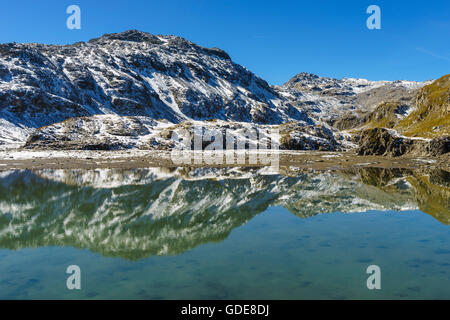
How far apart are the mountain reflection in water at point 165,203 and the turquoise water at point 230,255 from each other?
0.17 meters

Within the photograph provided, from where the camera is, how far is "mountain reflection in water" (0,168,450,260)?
63.4 feet

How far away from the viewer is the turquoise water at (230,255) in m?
12.4

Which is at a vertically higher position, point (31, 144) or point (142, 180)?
point (31, 144)

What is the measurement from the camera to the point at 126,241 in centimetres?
1855

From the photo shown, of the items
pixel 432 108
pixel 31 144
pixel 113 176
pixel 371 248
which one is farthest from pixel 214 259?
pixel 432 108

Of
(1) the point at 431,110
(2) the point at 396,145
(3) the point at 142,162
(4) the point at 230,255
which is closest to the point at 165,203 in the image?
(4) the point at 230,255

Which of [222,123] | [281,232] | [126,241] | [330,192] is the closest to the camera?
[126,241]

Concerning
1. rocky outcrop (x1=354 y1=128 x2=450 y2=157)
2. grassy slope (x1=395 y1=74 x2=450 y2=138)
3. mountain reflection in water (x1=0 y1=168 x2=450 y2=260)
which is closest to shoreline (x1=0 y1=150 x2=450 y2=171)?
rocky outcrop (x1=354 y1=128 x2=450 y2=157)

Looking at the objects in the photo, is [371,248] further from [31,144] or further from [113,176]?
[31,144]

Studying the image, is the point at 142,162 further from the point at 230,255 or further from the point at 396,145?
the point at 396,145

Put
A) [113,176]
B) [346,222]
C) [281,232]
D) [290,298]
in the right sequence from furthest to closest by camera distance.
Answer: [113,176]
[346,222]
[281,232]
[290,298]

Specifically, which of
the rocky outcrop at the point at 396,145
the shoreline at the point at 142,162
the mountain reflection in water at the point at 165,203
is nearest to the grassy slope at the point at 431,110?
the rocky outcrop at the point at 396,145

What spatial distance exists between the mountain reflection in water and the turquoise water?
173 mm

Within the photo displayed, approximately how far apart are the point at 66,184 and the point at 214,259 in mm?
29103
